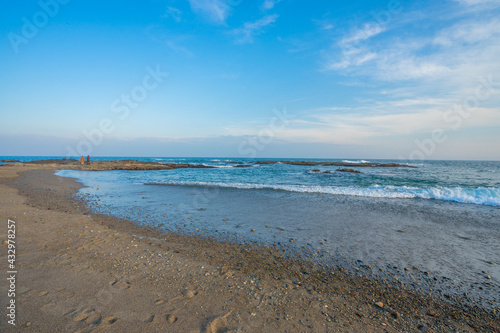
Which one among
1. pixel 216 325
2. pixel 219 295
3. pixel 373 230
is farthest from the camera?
pixel 373 230

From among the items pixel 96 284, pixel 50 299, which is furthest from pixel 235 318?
pixel 50 299

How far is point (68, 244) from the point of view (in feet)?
18.3

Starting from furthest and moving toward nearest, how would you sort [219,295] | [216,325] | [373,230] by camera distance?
[373,230] → [219,295] → [216,325]

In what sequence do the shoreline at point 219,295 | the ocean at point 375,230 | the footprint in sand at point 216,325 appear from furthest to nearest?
the ocean at point 375,230 → the shoreline at point 219,295 → the footprint in sand at point 216,325

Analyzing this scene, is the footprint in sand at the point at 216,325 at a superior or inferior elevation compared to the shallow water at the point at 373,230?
superior

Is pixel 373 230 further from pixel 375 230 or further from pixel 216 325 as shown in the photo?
pixel 216 325

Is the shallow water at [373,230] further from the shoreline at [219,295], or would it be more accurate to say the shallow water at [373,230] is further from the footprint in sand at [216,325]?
the footprint in sand at [216,325]

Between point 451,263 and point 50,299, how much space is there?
7915mm

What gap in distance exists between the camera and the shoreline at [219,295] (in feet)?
10.1

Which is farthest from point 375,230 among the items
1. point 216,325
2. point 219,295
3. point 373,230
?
point 216,325

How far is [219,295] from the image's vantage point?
3.68 meters

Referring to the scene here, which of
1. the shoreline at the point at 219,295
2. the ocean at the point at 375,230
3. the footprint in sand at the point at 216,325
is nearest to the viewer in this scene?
the footprint in sand at the point at 216,325

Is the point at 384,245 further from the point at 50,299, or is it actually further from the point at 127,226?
the point at 127,226

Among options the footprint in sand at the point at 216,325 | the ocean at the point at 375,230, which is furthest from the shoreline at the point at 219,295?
the ocean at the point at 375,230
